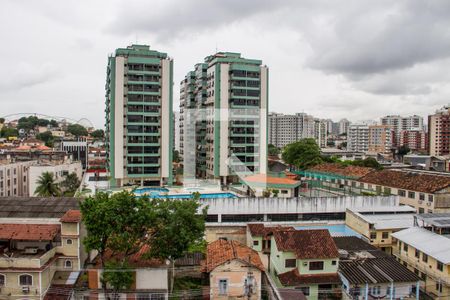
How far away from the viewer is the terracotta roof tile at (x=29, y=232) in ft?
58.4

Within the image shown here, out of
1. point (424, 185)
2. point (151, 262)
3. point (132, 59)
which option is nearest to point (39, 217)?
point (151, 262)

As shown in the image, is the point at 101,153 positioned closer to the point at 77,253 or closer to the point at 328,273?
the point at 77,253

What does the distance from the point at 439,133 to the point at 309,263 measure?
83.1 metres

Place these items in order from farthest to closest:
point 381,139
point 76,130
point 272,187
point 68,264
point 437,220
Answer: point 381,139 < point 76,130 < point 272,187 < point 437,220 < point 68,264

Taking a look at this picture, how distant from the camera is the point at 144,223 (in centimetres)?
1655

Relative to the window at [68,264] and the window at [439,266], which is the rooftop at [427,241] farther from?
the window at [68,264]

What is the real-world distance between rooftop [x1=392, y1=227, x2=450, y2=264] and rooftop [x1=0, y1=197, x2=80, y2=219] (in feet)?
59.0

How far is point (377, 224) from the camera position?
2303 cm

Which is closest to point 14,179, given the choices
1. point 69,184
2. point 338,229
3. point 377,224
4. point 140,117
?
point 69,184

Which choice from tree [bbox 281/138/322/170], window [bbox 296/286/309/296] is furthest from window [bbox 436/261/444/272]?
tree [bbox 281/138/322/170]

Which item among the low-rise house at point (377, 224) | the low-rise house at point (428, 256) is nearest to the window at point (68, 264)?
the low-rise house at point (377, 224)

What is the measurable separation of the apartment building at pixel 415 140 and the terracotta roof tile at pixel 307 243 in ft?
316

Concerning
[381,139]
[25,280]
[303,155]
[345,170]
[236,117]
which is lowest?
[25,280]

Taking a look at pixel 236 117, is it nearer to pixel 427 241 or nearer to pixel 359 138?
pixel 427 241
